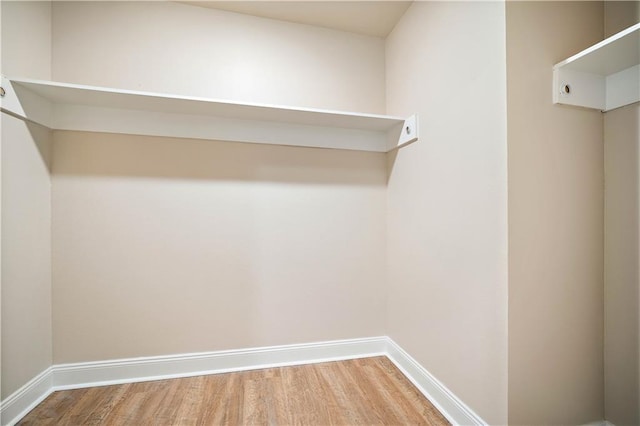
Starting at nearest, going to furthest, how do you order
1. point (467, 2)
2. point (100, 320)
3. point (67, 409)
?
point (467, 2) < point (67, 409) < point (100, 320)

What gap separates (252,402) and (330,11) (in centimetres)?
241

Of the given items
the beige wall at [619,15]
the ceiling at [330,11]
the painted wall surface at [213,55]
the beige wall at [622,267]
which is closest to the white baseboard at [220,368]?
the beige wall at [622,267]

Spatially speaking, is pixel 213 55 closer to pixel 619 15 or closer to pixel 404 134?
pixel 404 134

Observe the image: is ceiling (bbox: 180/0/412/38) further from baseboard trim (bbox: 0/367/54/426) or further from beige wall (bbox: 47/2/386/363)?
baseboard trim (bbox: 0/367/54/426)

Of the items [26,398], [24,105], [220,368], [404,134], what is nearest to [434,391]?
[220,368]

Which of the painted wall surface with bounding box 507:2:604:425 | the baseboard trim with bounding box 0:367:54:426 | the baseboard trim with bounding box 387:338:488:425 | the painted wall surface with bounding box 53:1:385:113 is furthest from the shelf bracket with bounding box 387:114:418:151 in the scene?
the baseboard trim with bounding box 0:367:54:426

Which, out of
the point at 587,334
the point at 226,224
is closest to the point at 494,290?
the point at 587,334

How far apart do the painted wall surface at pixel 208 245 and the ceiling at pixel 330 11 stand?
886 mm

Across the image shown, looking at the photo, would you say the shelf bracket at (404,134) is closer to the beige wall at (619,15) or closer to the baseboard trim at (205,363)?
the beige wall at (619,15)

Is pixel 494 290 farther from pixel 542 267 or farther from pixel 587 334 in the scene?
pixel 587 334

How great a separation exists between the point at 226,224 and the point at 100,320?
91 cm

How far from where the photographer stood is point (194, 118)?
1.79 meters

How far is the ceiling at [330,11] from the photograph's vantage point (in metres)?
1.80

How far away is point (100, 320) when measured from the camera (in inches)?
66.4
